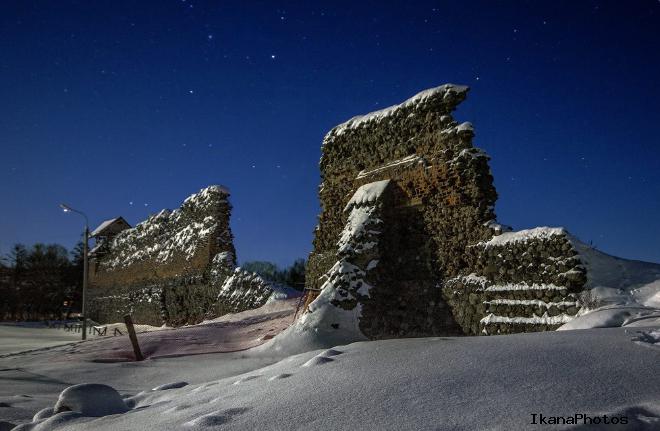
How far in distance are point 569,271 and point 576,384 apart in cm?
408

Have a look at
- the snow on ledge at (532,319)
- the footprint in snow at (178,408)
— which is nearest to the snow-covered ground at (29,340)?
the footprint in snow at (178,408)

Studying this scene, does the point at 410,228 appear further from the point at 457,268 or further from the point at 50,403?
the point at 50,403

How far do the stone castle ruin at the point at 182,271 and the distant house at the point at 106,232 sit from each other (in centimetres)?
369

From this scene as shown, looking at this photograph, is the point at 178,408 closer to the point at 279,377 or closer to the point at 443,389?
the point at 279,377

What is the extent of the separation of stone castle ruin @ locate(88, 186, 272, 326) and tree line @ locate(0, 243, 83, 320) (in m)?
12.8

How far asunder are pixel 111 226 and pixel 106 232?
0.61 metres

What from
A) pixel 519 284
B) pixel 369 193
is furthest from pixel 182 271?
pixel 519 284

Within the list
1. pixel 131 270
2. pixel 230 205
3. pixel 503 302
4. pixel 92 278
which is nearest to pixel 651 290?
pixel 503 302

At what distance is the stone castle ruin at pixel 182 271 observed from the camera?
1619cm

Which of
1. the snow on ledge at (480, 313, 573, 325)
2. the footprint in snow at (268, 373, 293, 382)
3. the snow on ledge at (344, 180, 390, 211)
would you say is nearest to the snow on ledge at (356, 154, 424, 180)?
the snow on ledge at (344, 180, 390, 211)

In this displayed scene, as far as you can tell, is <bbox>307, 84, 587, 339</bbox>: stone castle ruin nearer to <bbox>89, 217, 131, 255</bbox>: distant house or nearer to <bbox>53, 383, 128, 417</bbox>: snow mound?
<bbox>53, 383, 128, 417</bbox>: snow mound

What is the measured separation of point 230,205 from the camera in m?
18.2

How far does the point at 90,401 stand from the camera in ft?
12.5

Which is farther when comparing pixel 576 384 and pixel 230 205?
pixel 230 205
